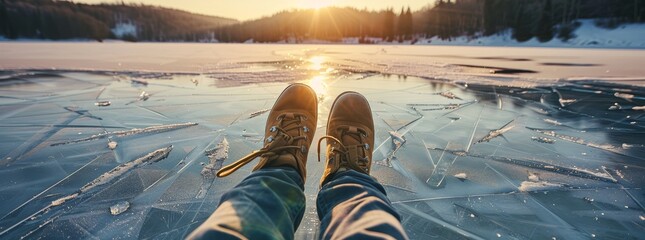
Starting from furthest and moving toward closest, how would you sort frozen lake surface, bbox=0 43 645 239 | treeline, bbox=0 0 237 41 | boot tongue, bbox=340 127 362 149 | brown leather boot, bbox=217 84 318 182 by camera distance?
treeline, bbox=0 0 237 41 < boot tongue, bbox=340 127 362 149 < brown leather boot, bbox=217 84 318 182 < frozen lake surface, bbox=0 43 645 239

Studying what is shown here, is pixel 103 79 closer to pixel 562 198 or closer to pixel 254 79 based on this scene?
pixel 254 79

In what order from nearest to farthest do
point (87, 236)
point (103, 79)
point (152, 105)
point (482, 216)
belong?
point (87, 236) → point (482, 216) → point (152, 105) → point (103, 79)

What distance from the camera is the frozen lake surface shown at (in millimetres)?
1198

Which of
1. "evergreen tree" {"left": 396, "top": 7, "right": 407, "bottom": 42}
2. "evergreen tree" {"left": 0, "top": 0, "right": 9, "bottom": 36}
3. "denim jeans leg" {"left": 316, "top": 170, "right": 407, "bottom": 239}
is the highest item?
"evergreen tree" {"left": 0, "top": 0, "right": 9, "bottom": 36}

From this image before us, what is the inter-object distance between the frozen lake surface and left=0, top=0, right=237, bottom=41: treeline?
2657 inches

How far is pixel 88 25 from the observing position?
57.1 meters

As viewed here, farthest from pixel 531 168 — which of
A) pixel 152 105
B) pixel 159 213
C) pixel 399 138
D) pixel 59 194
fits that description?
pixel 152 105

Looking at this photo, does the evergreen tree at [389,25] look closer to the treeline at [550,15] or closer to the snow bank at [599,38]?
the treeline at [550,15]

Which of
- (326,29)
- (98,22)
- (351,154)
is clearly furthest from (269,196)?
(98,22)

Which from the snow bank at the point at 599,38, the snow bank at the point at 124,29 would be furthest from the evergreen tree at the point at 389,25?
the snow bank at the point at 124,29

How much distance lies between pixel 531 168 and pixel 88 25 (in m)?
74.3

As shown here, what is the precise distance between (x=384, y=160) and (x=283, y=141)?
62cm

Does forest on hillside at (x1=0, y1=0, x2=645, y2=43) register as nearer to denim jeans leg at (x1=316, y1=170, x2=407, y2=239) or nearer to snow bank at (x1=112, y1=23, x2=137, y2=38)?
snow bank at (x1=112, y1=23, x2=137, y2=38)

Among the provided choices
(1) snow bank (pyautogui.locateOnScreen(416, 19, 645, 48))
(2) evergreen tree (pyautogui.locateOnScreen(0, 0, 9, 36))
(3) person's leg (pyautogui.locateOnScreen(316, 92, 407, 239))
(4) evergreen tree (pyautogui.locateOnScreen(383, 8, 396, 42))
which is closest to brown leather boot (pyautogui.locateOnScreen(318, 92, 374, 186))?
(3) person's leg (pyautogui.locateOnScreen(316, 92, 407, 239))
